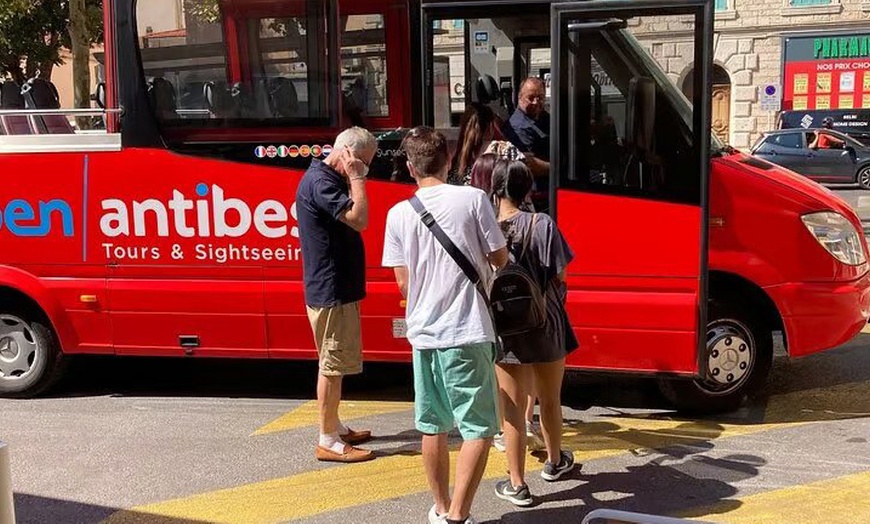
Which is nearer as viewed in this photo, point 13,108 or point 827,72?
point 13,108

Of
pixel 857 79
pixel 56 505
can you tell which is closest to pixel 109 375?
pixel 56 505

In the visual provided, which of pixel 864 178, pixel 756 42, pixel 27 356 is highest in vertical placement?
pixel 756 42

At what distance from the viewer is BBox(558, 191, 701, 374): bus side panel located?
524cm

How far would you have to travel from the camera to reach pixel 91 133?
231 inches

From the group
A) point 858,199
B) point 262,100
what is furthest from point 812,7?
point 262,100

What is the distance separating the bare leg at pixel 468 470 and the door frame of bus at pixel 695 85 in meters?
1.93

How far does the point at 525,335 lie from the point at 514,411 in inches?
14.2

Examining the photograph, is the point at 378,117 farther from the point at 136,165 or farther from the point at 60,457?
the point at 60,457

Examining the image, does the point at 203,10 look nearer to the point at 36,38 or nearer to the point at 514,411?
the point at 514,411

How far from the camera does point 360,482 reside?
4.79m

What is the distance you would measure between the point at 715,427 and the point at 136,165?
13.0 feet

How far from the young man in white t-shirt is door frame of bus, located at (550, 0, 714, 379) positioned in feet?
5.40

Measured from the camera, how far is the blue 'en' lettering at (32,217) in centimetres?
601

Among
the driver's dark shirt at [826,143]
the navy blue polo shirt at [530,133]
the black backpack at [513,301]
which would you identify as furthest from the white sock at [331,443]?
the driver's dark shirt at [826,143]
